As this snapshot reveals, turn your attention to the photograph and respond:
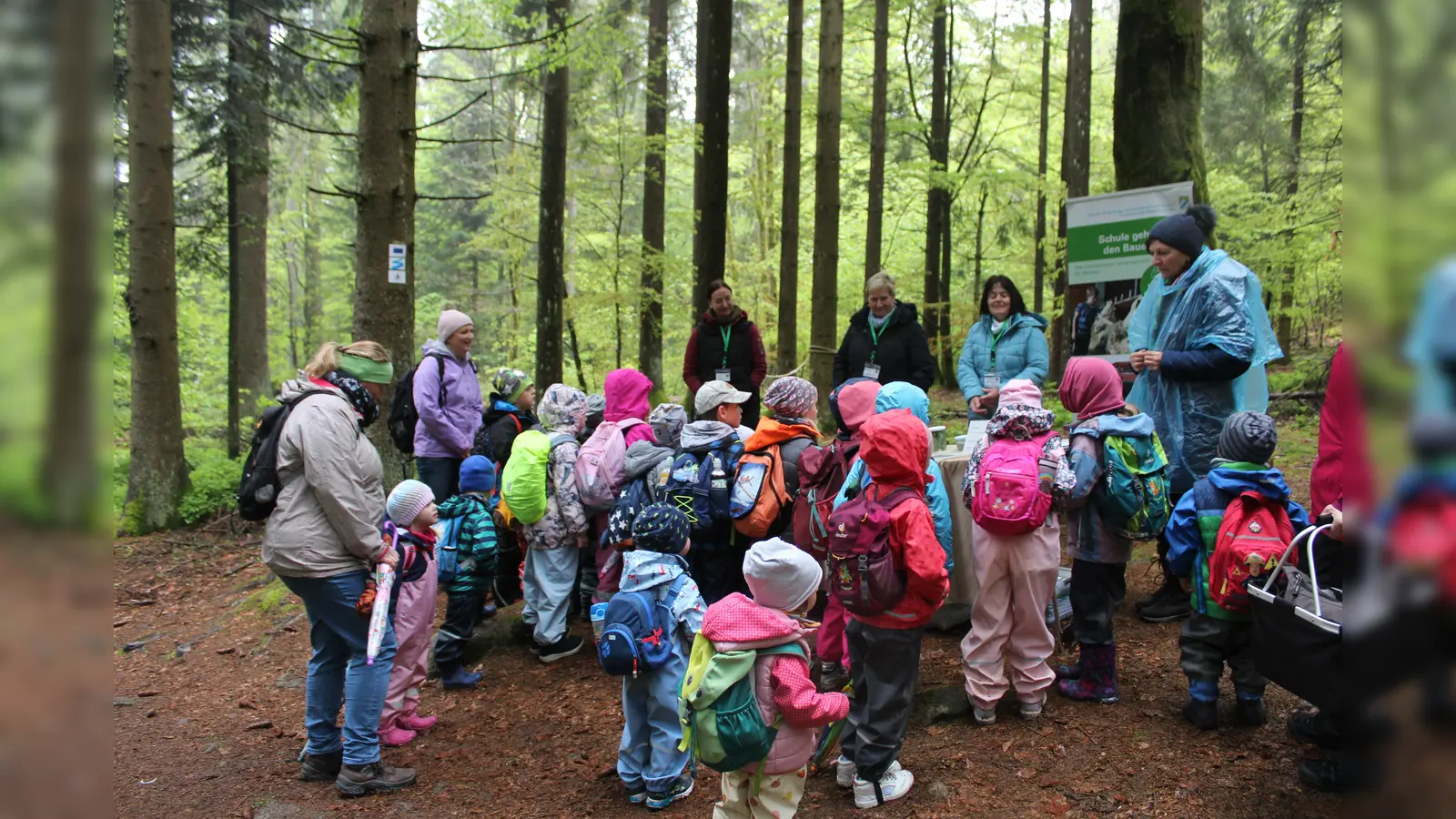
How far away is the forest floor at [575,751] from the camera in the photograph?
3793mm

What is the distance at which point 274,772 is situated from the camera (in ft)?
15.3

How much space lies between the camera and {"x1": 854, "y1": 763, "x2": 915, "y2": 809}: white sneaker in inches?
154

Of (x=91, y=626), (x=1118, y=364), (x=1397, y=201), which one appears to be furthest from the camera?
(x=1118, y=364)

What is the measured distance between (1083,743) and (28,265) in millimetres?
4459

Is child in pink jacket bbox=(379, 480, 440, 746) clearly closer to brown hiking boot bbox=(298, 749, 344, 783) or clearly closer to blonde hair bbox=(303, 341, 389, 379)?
brown hiking boot bbox=(298, 749, 344, 783)

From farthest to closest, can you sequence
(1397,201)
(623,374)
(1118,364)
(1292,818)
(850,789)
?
(1118,364)
(623,374)
(850,789)
(1292,818)
(1397,201)

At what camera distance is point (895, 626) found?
12.6ft

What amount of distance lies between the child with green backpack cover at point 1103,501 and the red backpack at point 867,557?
1.10 m

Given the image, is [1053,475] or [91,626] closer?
[91,626]

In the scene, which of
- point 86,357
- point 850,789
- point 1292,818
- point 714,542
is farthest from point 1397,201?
point 714,542

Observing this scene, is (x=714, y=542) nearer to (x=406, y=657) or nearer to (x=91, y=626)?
(x=406, y=657)

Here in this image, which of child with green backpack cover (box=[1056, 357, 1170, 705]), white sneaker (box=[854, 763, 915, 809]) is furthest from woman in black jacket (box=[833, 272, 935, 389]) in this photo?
white sneaker (box=[854, 763, 915, 809])

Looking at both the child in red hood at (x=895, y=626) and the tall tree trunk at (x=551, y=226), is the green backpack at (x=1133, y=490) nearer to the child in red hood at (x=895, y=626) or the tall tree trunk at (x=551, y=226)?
the child in red hood at (x=895, y=626)

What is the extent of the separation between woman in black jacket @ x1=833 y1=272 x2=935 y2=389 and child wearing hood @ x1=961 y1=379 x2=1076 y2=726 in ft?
7.77
